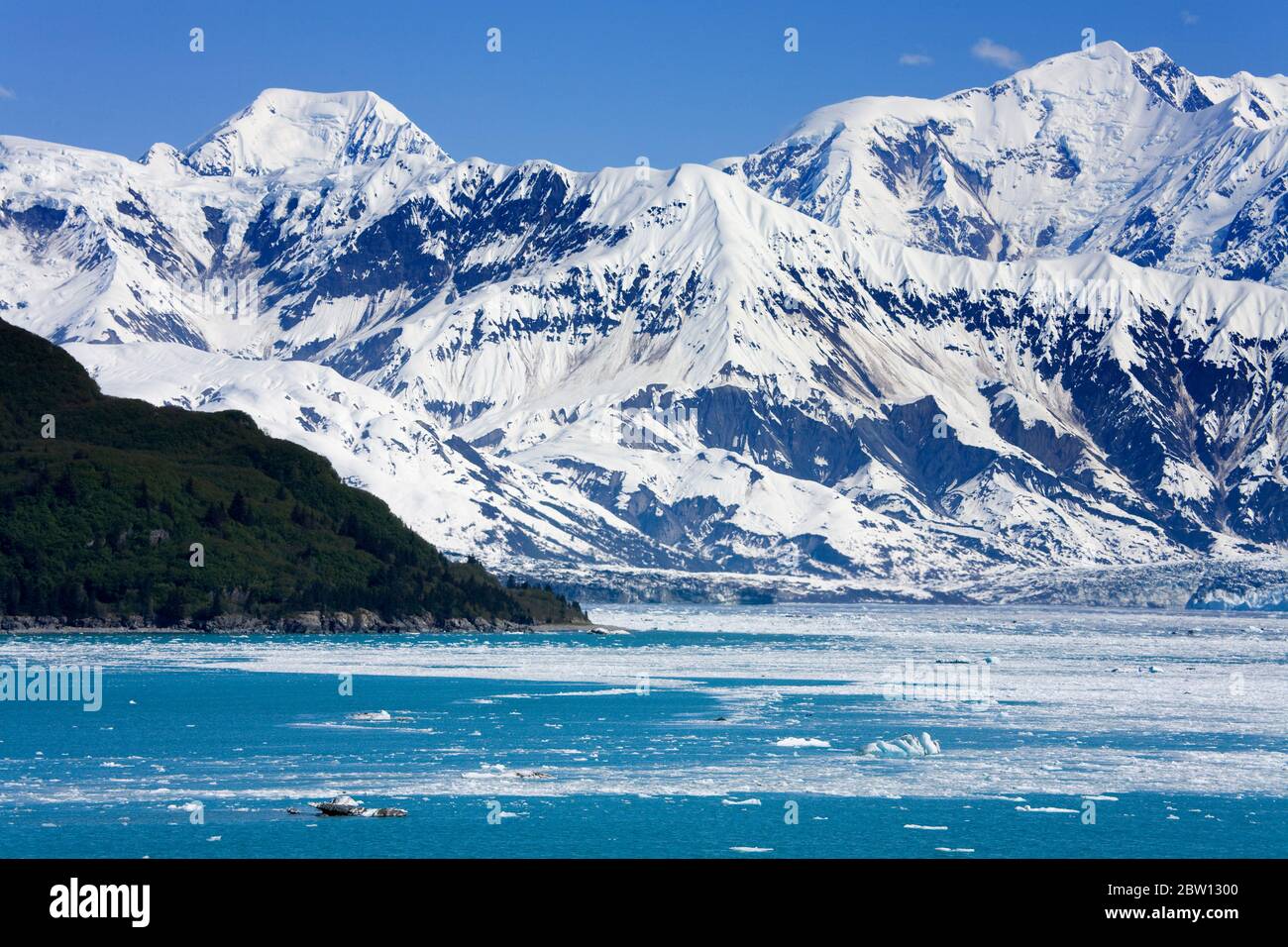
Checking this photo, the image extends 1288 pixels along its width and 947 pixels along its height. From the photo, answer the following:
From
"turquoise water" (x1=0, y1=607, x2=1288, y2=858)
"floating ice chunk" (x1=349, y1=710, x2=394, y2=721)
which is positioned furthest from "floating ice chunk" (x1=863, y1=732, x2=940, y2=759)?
"floating ice chunk" (x1=349, y1=710, x2=394, y2=721)

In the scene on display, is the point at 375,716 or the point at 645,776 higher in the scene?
the point at 375,716

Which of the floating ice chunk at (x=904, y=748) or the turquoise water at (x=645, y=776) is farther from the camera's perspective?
the floating ice chunk at (x=904, y=748)

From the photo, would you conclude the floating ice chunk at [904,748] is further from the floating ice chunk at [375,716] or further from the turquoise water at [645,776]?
the floating ice chunk at [375,716]

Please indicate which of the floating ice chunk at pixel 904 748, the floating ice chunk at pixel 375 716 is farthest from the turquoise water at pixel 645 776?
the floating ice chunk at pixel 904 748

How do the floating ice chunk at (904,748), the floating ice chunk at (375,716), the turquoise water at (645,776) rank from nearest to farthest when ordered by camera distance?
1. the turquoise water at (645,776)
2. the floating ice chunk at (904,748)
3. the floating ice chunk at (375,716)

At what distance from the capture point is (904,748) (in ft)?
404

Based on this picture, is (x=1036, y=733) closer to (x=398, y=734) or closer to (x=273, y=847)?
(x=398, y=734)

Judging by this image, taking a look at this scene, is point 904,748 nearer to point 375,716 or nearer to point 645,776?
point 645,776

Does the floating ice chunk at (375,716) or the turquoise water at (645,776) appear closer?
the turquoise water at (645,776)

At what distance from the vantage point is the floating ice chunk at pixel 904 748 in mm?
122062

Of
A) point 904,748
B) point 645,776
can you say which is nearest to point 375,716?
point 645,776

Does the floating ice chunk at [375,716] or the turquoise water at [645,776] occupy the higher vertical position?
the floating ice chunk at [375,716]

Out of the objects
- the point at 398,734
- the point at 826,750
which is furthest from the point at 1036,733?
the point at 398,734

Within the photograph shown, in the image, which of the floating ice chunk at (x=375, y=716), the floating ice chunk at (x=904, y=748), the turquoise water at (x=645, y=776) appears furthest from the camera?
the floating ice chunk at (x=375, y=716)
